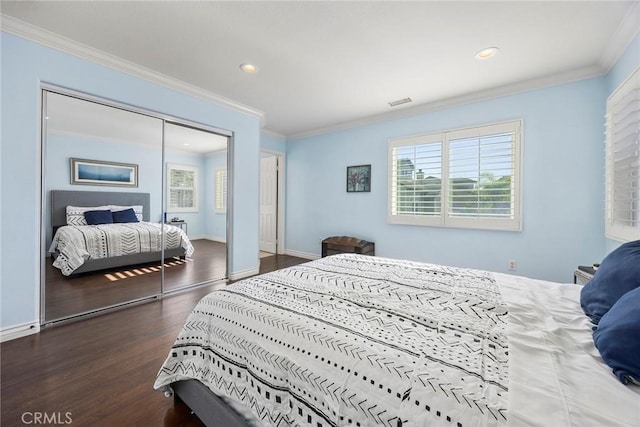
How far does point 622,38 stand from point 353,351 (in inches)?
130

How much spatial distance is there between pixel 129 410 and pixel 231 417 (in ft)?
2.57

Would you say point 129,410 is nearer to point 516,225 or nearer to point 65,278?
point 65,278

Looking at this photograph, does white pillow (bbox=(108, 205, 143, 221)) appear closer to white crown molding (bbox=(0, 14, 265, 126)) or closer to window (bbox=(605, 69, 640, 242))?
white crown molding (bbox=(0, 14, 265, 126))

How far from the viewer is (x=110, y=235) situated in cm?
291

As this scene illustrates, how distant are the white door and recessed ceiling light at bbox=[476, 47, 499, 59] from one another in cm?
403

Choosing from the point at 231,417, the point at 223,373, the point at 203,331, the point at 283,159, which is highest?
the point at 283,159

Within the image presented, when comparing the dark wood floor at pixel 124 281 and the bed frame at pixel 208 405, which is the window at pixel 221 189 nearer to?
the dark wood floor at pixel 124 281

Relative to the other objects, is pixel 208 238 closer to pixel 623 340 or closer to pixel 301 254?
pixel 301 254

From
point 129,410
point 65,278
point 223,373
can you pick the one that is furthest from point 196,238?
point 223,373

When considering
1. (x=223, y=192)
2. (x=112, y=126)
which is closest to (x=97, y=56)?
(x=112, y=126)

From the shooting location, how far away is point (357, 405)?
79 centimetres

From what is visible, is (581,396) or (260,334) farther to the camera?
(260,334)

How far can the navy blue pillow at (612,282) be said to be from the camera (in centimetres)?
111

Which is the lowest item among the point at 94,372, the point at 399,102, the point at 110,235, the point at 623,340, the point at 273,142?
the point at 94,372
